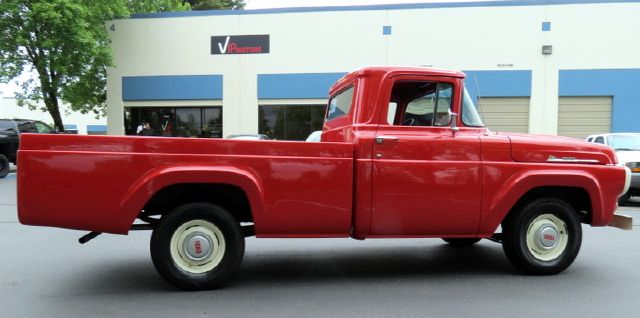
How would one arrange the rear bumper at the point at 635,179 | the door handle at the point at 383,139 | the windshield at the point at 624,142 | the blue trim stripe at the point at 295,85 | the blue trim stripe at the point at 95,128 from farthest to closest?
the blue trim stripe at the point at 95,128 < the blue trim stripe at the point at 295,85 < the windshield at the point at 624,142 < the rear bumper at the point at 635,179 < the door handle at the point at 383,139

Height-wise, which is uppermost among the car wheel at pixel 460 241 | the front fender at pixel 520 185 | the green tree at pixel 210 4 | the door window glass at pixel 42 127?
the green tree at pixel 210 4

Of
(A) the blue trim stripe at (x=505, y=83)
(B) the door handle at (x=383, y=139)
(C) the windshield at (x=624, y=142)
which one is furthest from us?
(A) the blue trim stripe at (x=505, y=83)

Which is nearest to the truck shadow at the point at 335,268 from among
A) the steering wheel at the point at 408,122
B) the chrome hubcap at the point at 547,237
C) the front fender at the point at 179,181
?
the chrome hubcap at the point at 547,237

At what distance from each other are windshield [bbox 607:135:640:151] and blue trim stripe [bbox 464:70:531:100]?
30.8 ft

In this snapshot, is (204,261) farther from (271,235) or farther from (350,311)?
A: (350,311)

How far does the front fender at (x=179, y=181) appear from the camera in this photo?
167 inches

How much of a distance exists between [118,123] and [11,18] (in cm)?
603

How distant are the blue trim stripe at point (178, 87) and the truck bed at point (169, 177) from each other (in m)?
18.4

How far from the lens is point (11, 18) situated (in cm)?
1956

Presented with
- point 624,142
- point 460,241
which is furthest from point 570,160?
point 624,142

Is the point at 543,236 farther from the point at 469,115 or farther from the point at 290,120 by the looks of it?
the point at 290,120

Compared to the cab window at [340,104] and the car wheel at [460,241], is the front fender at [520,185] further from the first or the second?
the cab window at [340,104]

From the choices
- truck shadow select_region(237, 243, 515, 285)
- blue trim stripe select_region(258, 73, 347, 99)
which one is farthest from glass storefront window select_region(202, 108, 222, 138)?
truck shadow select_region(237, 243, 515, 285)

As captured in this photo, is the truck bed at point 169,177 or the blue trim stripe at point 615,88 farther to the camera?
the blue trim stripe at point 615,88
